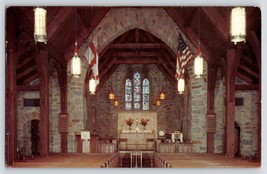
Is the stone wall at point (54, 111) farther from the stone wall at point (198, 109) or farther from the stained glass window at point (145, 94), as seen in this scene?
the stained glass window at point (145, 94)

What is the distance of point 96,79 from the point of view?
27.3ft

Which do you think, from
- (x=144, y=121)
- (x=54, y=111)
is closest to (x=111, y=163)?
(x=54, y=111)

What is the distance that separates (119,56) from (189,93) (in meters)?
4.41

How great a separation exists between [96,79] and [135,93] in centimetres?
848

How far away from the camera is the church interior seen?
4.89 m

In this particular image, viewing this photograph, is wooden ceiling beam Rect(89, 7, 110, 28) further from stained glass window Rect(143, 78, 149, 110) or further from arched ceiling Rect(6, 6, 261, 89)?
stained glass window Rect(143, 78, 149, 110)

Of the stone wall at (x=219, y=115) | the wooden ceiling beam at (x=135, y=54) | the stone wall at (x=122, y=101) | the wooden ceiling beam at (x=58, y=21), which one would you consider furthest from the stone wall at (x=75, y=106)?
the stone wall at (x=122, y=101)

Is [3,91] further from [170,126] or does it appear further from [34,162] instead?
[170,126]

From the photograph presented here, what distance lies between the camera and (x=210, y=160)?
5.28 metres

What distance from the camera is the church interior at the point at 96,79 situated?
16.0 ft

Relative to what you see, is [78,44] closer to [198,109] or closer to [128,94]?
[198,109]

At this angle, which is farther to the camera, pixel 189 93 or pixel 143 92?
pixel 143 92

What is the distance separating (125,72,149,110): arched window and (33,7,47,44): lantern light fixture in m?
10.6

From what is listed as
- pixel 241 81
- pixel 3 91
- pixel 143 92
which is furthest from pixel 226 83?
pixel 143 92
